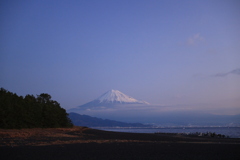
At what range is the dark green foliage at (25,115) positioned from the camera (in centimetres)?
2775

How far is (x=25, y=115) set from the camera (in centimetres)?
2998

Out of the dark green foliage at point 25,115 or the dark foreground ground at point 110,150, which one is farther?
the dark green foliage at point 25,115

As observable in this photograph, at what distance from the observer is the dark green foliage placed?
27.8 metres

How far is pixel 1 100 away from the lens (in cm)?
2838

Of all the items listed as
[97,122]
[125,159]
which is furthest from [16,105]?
[97,122]

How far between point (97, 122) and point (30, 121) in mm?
117912

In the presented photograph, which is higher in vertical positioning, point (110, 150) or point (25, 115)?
point (25, 115)

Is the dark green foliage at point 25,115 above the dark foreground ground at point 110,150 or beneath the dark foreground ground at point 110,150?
above

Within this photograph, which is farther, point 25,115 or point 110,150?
point 25,115

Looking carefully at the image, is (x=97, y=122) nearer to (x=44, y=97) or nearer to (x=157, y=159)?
(x=44, y=97)

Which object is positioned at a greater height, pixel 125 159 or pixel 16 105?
pixel 16 105

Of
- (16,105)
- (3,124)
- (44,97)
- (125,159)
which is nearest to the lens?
(125,159)

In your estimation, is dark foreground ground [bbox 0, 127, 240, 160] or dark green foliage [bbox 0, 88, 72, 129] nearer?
dark foreground ground [bbox 0, 127, 240, 160]

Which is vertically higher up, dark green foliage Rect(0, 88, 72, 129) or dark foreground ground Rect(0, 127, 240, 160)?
dark green foliage Rect(0, 88, 72, 129)
